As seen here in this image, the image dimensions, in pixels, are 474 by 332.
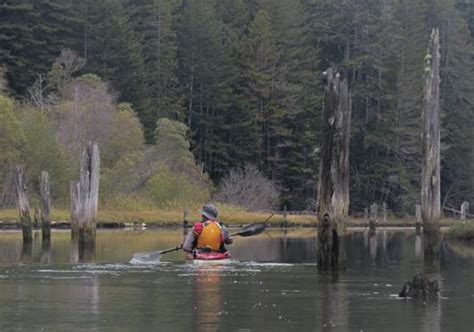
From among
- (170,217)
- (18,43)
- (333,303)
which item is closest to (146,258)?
(333,303)

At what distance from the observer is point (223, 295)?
74.2ft

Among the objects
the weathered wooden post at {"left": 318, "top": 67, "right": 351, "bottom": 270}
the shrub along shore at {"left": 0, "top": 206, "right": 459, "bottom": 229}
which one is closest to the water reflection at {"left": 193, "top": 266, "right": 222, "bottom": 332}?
the weathered wooden post at {"left": 318, "top": 67, "right": 351, "bottom": 270}

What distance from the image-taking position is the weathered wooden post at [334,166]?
26.8 metres

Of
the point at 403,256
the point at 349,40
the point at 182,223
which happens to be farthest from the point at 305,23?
the point at 403,256

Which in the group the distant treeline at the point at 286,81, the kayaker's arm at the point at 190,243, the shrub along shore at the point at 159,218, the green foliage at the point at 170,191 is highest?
the distant treeline at the point at 286,81

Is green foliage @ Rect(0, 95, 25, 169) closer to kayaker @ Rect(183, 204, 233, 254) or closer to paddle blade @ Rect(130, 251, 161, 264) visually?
paddle blade @ Rect(130, 251, 161, 264)

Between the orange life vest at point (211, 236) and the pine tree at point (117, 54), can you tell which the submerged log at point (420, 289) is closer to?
the orange life vest at point (211, 236)

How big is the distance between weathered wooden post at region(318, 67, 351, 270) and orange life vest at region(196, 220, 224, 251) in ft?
13.5

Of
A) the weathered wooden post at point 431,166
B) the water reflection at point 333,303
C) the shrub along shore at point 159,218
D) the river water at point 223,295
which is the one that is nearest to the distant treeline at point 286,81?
the shrub along shore at point 159,218

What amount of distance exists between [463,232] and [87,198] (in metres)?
19.9

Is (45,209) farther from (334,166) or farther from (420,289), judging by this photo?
(420,289)

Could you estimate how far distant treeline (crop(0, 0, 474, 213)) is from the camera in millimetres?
91375

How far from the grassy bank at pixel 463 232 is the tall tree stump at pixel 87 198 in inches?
763

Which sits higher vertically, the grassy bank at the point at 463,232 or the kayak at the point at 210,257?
the grassy bank at the point at 463,232
